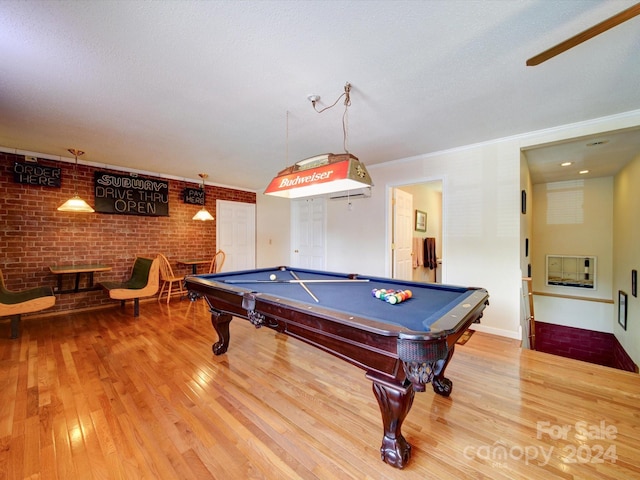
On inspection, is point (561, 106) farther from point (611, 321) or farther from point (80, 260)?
point (80, 260)

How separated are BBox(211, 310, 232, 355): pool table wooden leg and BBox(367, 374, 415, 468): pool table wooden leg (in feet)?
5.62

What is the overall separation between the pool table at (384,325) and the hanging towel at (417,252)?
3068mm

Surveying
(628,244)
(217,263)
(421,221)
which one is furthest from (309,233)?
(628,244)

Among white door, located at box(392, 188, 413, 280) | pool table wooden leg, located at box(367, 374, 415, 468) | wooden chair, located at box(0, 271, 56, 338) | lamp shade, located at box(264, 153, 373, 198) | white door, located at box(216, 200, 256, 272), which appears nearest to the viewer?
pool table wooden leg, located at box(367, 374, 415, 468)

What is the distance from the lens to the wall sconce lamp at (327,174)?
6.53 ft

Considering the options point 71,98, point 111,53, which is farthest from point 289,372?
point 71,98

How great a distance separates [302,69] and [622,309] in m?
5.97

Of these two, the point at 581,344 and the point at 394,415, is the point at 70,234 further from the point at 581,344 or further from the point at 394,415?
the point at 581,344

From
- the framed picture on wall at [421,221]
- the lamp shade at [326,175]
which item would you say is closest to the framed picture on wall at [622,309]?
the framed picture on wall at [421,221]

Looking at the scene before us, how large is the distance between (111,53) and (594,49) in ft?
10.3

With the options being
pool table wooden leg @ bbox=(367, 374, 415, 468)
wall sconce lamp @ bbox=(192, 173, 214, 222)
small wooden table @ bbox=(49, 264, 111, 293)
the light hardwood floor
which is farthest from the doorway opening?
small wooden table @ bbox=(49, 264, 111, 293)

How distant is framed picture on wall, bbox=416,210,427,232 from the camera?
17.8ft

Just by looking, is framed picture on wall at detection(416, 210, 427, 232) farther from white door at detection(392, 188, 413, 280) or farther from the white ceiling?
the white ceiling

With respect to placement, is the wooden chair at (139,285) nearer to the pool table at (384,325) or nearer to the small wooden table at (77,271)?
the small wooden table at (77,271)
